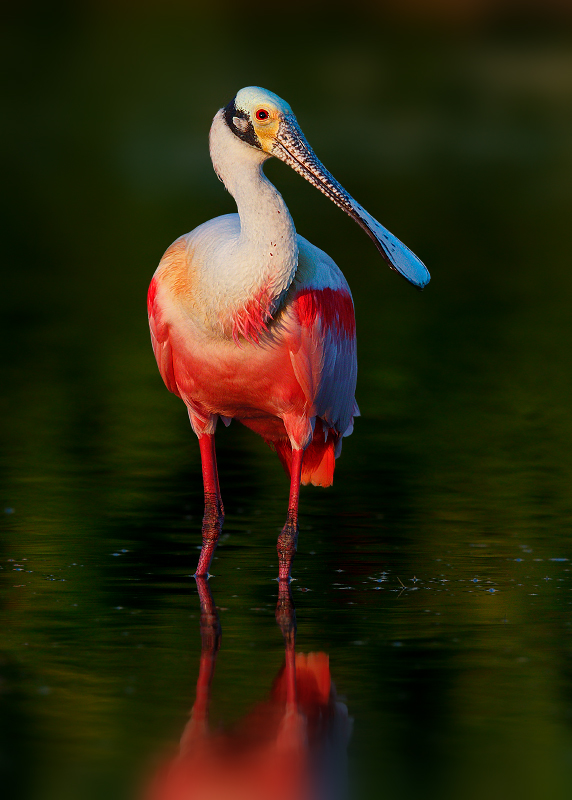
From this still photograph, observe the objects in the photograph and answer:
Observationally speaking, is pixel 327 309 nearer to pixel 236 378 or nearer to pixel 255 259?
pixel 236 378

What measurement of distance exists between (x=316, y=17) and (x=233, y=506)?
63005 mm

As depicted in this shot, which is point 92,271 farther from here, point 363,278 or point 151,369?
point 151,369

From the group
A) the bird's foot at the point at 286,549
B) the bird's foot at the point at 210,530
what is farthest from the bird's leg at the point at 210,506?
the bird's foot at the point at 286,549

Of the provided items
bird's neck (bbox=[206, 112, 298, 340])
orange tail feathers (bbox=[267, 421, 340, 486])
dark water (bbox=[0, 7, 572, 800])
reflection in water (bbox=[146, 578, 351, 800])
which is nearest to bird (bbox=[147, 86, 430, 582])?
bird's neck (bbox=[206, 112, 298, 340])

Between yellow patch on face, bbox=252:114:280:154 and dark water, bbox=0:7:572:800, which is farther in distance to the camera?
yellow patch on face, bbox=252:114:280:154

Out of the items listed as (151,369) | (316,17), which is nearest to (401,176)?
(151,369)

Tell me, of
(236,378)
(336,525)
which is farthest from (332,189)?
(336,525)

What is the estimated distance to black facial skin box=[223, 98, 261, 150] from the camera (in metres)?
8.88

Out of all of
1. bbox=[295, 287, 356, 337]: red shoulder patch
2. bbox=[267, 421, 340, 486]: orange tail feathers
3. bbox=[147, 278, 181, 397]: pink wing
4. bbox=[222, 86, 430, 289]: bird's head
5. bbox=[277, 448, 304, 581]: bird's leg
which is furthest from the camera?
bbox=[267, 421, 340, 486]: orange tail feathers

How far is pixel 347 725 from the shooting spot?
684 centimetres

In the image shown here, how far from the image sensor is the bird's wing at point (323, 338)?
359 inches

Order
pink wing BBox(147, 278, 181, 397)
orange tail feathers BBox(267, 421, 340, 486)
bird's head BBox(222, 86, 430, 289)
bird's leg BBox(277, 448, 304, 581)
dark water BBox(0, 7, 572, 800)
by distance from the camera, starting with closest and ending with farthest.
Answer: dark water BBox(0, 7, 572, 800) → bird's head BBox(222, 86, 430, 289) → bird's leg BBox(277, 448, 304, 581) → pink wing BBox(147, 278, 181, 397) → orange tail feathers BBox(267, 421, 340, 486)

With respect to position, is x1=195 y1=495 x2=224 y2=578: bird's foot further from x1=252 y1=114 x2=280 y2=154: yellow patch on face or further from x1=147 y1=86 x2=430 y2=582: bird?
x1=252 y1=114 x2=280 y2=154: yellow patch on face

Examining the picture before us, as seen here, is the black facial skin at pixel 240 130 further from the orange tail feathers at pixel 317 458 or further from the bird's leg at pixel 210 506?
the orange tail feathers at pixel 317 458
